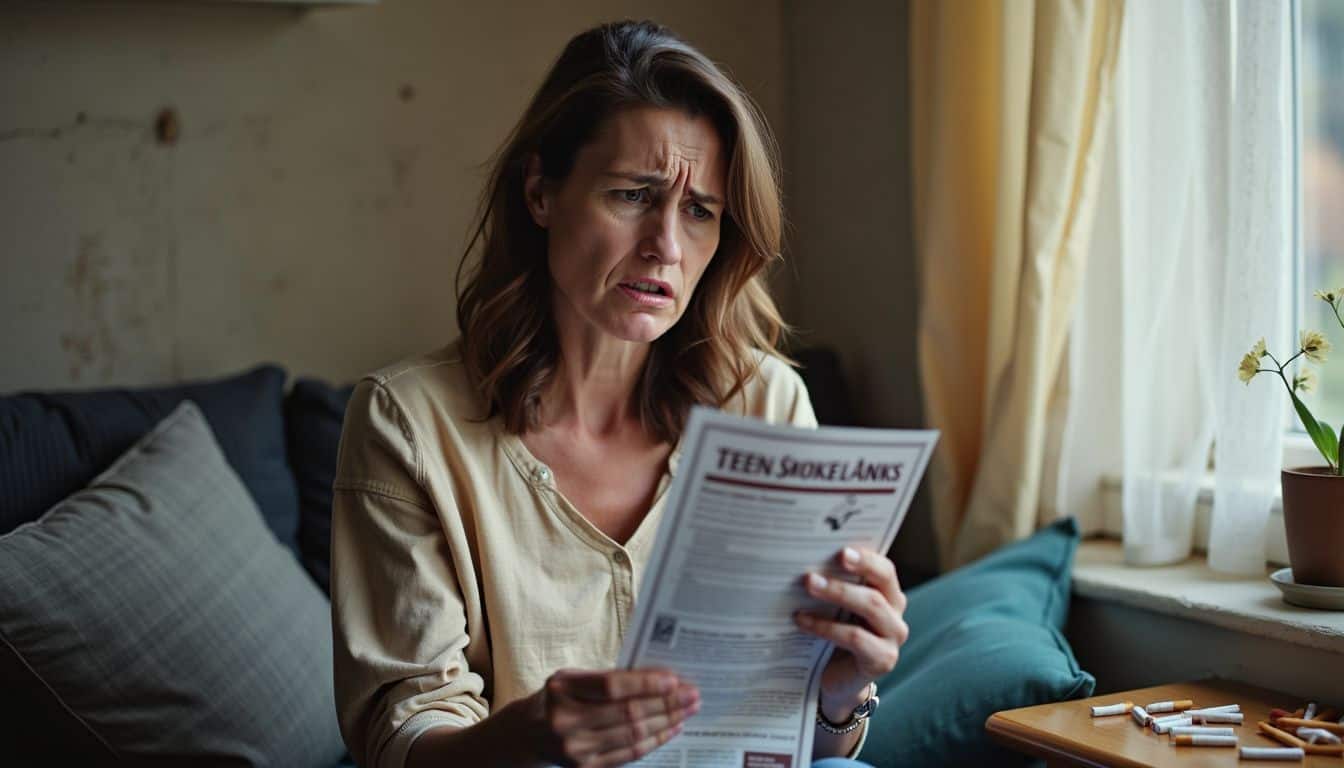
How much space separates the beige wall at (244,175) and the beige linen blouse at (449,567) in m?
1.10

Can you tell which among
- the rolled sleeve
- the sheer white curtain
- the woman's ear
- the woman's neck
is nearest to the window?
the sheer white curtain

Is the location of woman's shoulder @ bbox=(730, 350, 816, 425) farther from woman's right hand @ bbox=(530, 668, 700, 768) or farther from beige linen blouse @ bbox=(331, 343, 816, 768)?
woman's right hand @ bbox=(530, 668, 700, 768)

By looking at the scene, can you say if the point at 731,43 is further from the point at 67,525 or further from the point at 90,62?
the point at 67,525

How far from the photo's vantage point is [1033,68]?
73.0 inches

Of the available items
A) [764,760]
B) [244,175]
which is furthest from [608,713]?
[244,175]

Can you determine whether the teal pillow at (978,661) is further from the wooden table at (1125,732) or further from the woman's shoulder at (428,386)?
the woman's shoulder at (428,386)

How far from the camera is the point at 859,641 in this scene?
42.8 inches

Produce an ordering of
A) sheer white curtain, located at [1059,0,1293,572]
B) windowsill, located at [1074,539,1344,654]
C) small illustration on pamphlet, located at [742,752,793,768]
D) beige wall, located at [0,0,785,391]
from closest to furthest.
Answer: small illustration on pamphlet, located at [742,752,793,768] < windowsill, located at [1074,539,1344,654] < sheer white curtain, located at [1059,0,1293,572] < beige wall, located at [0,0,785,391]

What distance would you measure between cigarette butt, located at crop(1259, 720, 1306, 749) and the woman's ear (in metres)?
0.93

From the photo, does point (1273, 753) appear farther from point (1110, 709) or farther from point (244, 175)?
point (244, 175)

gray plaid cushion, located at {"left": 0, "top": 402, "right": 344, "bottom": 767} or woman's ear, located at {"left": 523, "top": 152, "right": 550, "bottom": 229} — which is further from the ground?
woman's ear, located at {"left": 523, "top": 152, "right": 550, "bottom": 229}

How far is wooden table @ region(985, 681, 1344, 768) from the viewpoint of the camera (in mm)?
1242

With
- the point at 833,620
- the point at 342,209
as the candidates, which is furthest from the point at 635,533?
the point at 342,209

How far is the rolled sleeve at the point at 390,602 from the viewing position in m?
1.22
